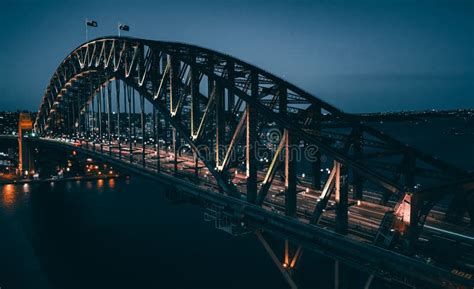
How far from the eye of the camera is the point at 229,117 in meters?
34.5

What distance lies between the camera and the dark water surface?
4184 centimetres

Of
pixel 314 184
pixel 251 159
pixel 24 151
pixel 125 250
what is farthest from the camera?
pixel 24 151

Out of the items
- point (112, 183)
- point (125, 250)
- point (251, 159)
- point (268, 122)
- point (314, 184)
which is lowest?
point (125, 250)

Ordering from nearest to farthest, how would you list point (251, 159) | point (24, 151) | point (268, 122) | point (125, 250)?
point (251, 159) < point (268, 122) < point (125, 250) < point (24, 151)

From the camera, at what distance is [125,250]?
165ft

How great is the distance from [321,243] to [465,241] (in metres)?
8.57

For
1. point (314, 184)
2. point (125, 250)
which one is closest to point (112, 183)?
point (125, 250)

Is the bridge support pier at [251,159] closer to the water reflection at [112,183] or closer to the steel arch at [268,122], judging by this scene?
the steel arch at [268,122]

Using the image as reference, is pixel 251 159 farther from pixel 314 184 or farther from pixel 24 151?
→ pixel 24 151

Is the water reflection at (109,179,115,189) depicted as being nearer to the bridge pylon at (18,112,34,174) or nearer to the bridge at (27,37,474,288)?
the bridge pylon at (18,112,34,174)

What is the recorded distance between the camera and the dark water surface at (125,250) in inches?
1647

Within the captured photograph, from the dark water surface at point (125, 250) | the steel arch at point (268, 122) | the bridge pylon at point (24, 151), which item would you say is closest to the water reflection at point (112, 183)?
the dark water surface at point (125, 250)

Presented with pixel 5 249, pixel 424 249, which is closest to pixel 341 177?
pixel 424 249

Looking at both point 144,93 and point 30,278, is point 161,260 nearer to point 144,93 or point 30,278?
point 30,278
